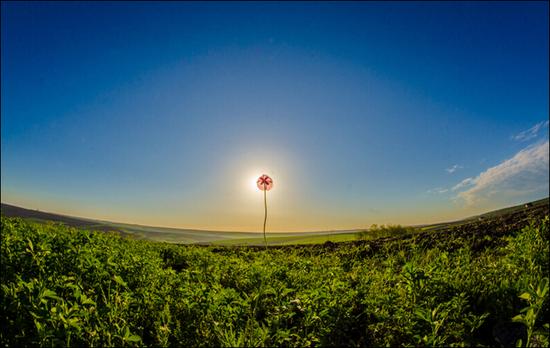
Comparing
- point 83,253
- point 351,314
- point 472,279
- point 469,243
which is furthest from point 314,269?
point 83,253

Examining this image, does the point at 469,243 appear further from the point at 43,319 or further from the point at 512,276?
the point at 43,319

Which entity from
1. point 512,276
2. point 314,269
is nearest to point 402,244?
point 314,269

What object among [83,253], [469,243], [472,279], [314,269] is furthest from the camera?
[469,243]

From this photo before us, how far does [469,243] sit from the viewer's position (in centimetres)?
654

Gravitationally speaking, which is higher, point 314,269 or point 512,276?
point 512,276

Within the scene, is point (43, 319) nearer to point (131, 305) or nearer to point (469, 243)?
point (131, 305)

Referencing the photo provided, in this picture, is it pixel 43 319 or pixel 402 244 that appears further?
pixel 402 244

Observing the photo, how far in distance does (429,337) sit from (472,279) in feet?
4.83

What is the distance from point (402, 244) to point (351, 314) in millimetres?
5449

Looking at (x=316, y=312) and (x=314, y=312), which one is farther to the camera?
(x=316, y=312)

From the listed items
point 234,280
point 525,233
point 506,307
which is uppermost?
point 525,233

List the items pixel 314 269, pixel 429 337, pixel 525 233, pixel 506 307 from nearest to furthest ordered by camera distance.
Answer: pixel 429 337, pixel 506 307, pixel 525 233, pixel 314 269

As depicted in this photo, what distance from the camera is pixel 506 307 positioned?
10.3 feet

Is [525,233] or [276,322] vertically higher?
[525,233]
